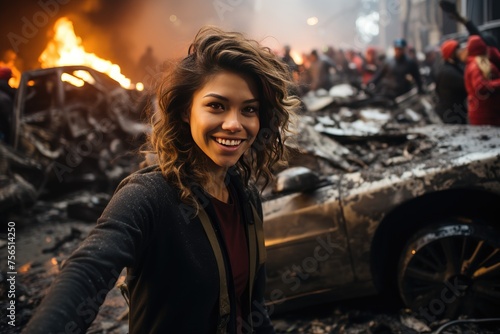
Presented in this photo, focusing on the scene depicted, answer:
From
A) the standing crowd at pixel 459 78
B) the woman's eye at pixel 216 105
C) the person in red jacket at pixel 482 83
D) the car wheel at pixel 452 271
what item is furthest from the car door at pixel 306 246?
the person in red jacket at pixel 482 83

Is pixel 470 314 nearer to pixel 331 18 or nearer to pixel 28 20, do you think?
pixel 28 20

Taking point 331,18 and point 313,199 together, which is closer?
point 313,199

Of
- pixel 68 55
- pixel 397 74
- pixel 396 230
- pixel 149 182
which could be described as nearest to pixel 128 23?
pixel 68 55

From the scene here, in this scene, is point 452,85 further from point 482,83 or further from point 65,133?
point 65,133

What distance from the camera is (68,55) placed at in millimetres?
12820

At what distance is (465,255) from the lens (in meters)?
2.58

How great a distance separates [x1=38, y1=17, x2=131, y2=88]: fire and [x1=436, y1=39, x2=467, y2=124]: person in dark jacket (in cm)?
974

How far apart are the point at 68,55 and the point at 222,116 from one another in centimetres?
1373

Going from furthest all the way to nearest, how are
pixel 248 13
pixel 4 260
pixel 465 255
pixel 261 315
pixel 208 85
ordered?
pixel 248 13
pixel 4 260
pixel 465 255
pixel 261 315
pixel 208 85

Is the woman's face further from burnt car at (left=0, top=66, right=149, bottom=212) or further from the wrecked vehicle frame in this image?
burnt car at (left=0, top=66, right=149, bottom=212)

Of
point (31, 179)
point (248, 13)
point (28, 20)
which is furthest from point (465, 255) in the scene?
point (248, 13)

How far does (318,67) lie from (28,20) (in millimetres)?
12874

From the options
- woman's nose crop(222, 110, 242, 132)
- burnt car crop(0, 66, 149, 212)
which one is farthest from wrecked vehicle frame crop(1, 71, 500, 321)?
burnt car crop(0, 66, 149, 212)

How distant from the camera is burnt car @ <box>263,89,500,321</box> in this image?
2.56 m
